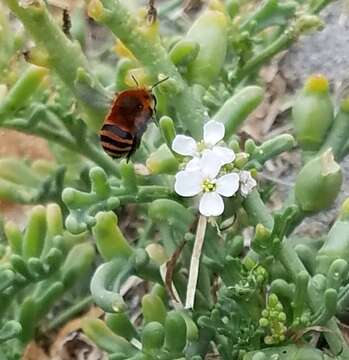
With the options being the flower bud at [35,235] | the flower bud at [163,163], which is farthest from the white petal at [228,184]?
the flower bud at [35,235]

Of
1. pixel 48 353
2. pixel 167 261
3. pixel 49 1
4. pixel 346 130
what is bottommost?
pixel 48 353

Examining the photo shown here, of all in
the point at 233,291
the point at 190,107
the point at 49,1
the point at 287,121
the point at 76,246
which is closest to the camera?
the point at 233,291

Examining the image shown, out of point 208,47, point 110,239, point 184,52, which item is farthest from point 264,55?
point 110,239

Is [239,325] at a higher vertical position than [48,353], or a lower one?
higher

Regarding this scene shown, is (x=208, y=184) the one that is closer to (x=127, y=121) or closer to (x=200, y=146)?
(x=200, y=146)

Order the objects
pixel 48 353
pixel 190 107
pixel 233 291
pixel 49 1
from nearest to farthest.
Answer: pixel 233 291 → pixel 190 107 → pixel 49 1 → pixel 48 353

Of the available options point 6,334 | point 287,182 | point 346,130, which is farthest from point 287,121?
point 6,334

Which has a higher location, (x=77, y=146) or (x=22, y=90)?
(x=22, y=90)

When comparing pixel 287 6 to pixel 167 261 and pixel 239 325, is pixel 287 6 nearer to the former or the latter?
pixel 167 261
